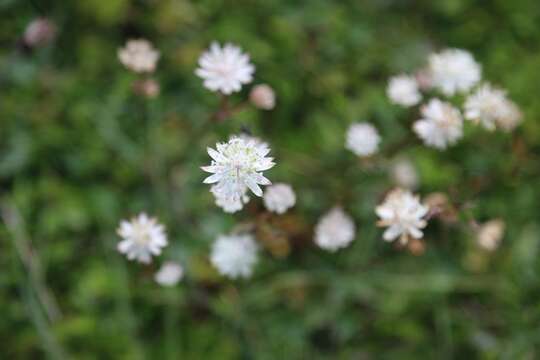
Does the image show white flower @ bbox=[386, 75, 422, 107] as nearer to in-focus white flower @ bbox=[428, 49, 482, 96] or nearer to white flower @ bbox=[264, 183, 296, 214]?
in-focus white flower @ bbox=[428, 49, 482, 96]

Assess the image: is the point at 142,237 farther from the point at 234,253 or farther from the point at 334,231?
the point at 334,231

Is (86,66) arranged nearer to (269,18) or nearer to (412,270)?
(269,18)

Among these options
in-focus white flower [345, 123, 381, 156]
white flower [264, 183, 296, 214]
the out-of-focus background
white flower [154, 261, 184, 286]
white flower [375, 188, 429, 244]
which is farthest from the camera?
the out-of-focus background

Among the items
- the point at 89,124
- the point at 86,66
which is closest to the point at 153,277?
the point at 89,124

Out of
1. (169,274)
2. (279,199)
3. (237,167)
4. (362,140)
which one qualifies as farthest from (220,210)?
(237,167)

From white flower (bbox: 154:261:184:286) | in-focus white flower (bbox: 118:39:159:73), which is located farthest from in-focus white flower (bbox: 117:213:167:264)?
in-focus white flower (bbox: 118:39:159:73)

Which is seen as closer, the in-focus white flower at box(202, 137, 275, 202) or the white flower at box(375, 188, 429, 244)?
the in-focus white flower at box(202, 137, 275, 202)
